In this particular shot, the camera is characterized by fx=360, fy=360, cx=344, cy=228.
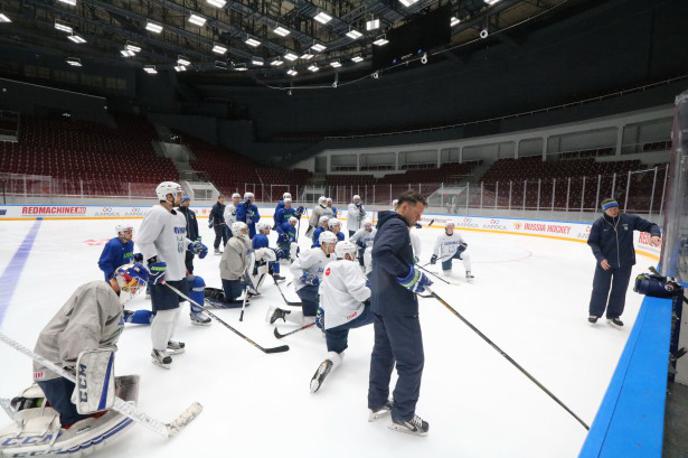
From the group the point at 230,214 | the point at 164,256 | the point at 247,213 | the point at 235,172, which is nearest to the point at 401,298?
the point at 164,256

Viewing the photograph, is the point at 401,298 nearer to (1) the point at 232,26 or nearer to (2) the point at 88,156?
(1) the point at 232,26

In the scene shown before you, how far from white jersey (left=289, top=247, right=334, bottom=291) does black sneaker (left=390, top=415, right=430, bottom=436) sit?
1917 millimetres

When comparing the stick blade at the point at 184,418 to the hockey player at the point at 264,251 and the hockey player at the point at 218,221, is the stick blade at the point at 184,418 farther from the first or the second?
the hockey player at the point at 218,221

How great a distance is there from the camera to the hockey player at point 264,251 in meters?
4.80

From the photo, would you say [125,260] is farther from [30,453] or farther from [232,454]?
[232,454]

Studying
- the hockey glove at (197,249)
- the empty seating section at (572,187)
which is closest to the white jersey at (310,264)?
the hockey glove at (197,249)

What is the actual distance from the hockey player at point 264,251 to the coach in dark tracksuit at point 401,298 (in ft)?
9.19

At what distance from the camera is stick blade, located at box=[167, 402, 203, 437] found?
220 centimetres

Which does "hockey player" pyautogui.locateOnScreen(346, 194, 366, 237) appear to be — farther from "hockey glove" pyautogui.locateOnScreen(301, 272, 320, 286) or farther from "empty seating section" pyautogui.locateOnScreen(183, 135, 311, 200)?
"empty seating section" pyautogui.locateOnScreen(183, 135, 311, 200)

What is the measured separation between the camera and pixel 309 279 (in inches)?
153

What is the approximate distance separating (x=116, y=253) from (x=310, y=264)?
201 centimetres

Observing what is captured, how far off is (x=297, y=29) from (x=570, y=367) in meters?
17.2

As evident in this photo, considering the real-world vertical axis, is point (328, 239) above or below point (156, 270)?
above

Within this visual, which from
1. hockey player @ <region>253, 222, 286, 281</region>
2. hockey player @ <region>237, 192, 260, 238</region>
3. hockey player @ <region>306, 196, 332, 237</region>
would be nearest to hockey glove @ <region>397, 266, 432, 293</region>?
hockey player @ <region>253, 222, 286, 281</region>
